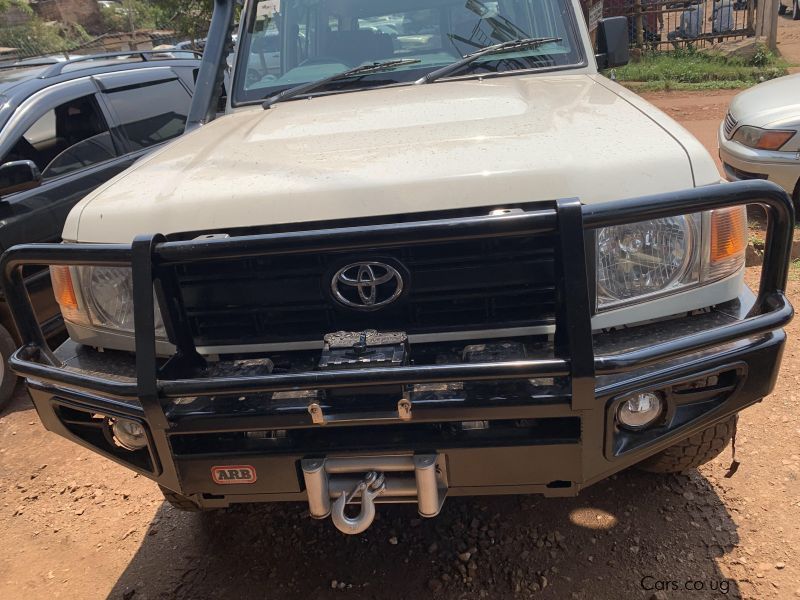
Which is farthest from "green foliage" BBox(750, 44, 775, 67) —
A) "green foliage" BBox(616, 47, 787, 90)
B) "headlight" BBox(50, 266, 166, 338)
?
"headlight" BBox(50, 266, 166, 338)

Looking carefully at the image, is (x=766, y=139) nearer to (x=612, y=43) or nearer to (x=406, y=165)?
(x=612, y=43)

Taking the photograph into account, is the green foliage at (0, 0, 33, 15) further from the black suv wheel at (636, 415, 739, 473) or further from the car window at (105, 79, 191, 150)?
the black suv wheel at (636, 415, 739, 473)

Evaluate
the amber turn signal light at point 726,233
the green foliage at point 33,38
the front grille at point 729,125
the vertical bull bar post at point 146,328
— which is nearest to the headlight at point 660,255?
the amber turn signal light at point 726,233

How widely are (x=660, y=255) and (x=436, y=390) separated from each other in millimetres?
791

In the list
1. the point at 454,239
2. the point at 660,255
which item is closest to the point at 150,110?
the point at 454,239

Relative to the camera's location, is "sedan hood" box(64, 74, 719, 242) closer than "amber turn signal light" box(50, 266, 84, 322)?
Yes

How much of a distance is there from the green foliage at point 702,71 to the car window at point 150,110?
10.1 metres

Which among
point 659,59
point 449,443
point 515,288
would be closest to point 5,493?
point 449,443

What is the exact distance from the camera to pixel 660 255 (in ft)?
6.73

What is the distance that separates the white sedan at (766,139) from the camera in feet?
18.2

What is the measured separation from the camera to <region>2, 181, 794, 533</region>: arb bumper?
1836 millimetres

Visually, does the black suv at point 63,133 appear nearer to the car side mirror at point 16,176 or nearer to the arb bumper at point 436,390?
the car side mirror at point 16,176

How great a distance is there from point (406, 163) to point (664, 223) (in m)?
0.79

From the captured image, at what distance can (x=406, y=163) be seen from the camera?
2.08 metres
